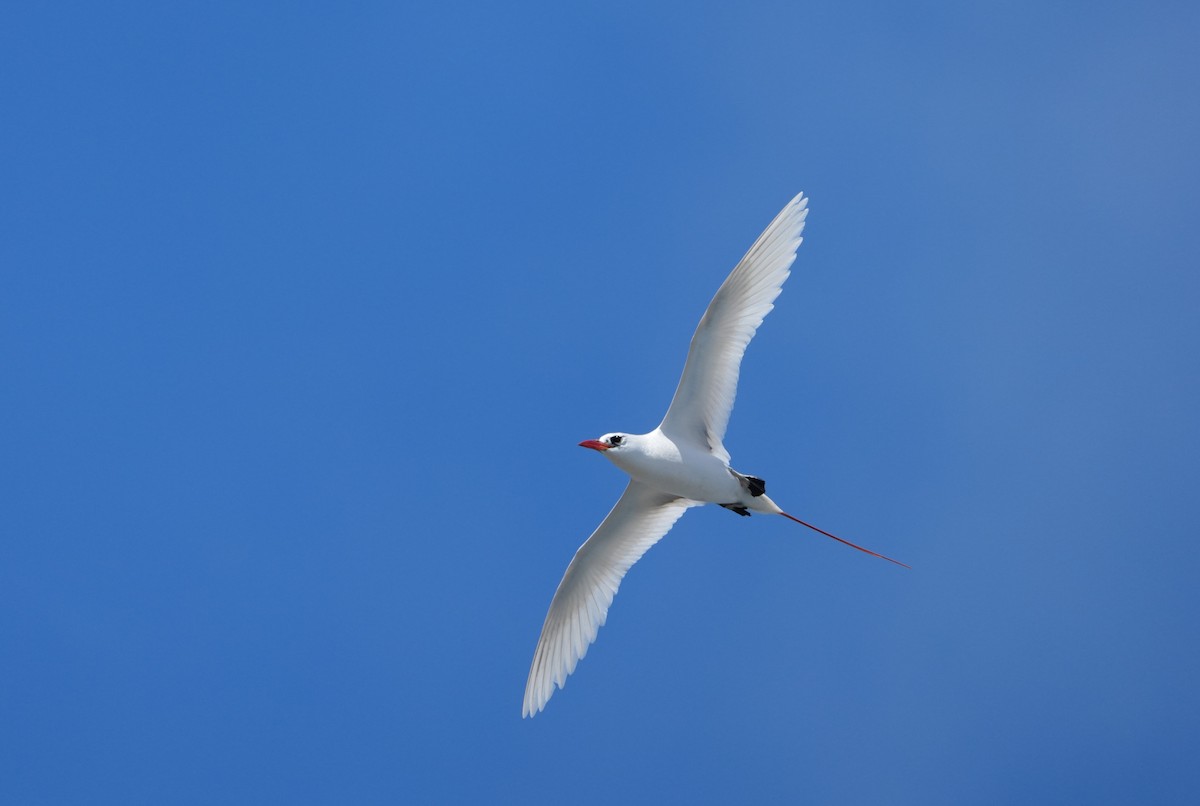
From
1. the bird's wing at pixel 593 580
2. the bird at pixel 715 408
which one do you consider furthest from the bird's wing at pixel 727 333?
the bird's wing at pixel 593 580

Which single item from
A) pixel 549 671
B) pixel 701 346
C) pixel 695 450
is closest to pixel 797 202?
pixel 701 346

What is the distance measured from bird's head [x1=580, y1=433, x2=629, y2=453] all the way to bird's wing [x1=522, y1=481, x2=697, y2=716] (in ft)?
2.22

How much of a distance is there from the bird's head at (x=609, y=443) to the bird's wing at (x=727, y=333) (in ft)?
1.28

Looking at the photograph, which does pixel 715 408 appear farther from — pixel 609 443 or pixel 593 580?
pixel 593 580

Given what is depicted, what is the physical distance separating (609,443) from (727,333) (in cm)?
128

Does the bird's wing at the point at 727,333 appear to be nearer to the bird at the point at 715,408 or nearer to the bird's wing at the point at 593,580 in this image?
the bird at the point at 715,408

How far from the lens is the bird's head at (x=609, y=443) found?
10133 millimetres

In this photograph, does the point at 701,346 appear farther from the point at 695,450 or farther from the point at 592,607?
the point at 592,607

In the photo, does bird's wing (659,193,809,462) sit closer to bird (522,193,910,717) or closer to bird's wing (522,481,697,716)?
bird (522,193,910,717)

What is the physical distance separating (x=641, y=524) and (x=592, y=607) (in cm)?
88

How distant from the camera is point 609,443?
10148mm

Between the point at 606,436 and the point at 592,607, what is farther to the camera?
the point at 592,607

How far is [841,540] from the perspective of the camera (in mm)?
10188

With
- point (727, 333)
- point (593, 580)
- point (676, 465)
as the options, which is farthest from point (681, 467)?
point (593, 580)
